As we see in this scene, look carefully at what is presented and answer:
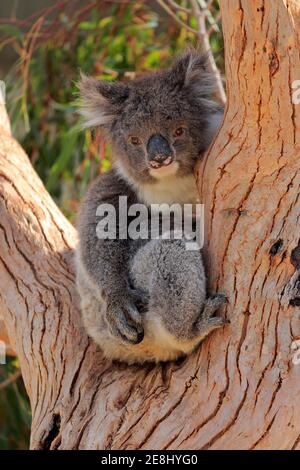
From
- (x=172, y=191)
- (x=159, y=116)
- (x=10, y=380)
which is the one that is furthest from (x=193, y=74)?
(x=10, y=380)

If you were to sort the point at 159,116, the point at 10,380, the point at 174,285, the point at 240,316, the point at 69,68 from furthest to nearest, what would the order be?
the point at 69,68
the point at 10,380
the point at 159,116
the point at 174,285
the point at 240,316

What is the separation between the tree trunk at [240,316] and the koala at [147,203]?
99mm

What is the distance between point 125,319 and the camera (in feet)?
9.40

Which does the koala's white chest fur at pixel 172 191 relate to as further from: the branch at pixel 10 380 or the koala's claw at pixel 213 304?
the branch at pixel 10 380

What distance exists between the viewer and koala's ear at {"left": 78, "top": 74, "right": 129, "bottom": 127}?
3.20 meters

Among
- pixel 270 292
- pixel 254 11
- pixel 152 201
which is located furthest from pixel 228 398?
pixel 254 11

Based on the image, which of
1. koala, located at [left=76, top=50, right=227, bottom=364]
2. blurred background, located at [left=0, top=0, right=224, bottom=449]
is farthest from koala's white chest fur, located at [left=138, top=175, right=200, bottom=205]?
blurred background, located at [left=0, top=0, right=224, bottom=449]

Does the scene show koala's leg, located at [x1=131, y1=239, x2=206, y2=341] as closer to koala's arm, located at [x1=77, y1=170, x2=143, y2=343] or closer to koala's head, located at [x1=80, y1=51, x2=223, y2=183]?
koala's arm, located at [x1=77, y1=170, x2=143, y2=343]

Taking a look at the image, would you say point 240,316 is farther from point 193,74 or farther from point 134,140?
point 193,74

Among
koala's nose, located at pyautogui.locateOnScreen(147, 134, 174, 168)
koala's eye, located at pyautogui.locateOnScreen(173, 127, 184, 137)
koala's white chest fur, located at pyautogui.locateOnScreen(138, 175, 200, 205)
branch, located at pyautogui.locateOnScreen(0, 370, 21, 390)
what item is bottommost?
branch, located at pyautogui.locateOnScreen(0, 370, 21, 390)

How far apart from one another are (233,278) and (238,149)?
43cm

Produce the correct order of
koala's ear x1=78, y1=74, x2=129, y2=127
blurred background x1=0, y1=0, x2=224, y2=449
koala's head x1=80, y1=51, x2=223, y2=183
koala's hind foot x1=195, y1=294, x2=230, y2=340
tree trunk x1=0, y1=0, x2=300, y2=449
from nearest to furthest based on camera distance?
tree trunk x1=0, y1=0, x2=300, y2=449 < koala's hind foot x1=195, y1=294, x2=230, y2=340 < koala's head x1=80, y1=51, x2=223, y2=183 < koala's ear x1=78, y1=74, x2=129, y2=127 < blurred background x1=0, y1=0, x2=224, y2=449

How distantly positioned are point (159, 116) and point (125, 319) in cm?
79

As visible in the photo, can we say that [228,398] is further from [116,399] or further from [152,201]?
[152,201]
